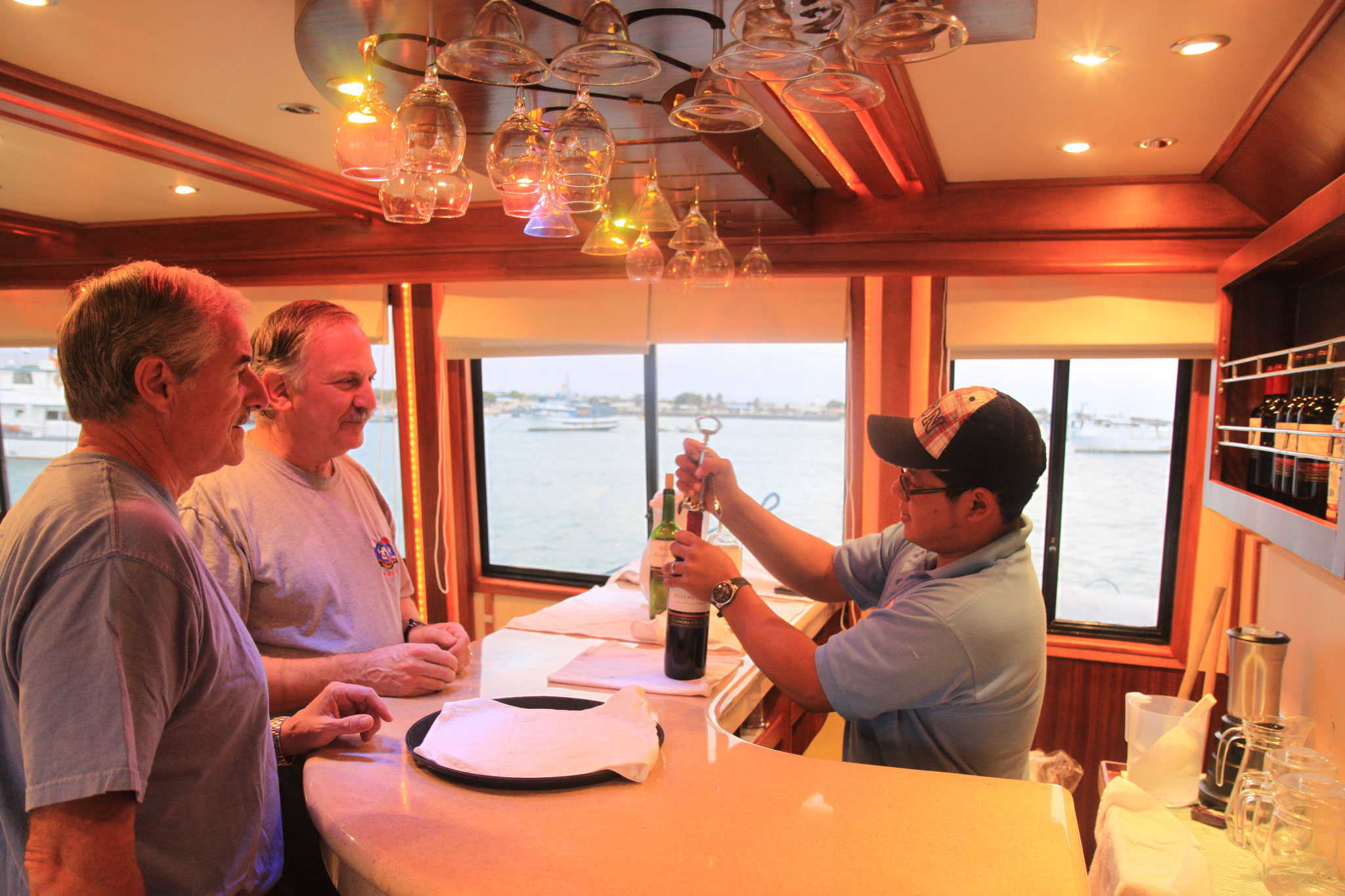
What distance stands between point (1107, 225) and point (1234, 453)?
1.43 meters

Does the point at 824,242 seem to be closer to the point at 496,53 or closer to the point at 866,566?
the point at 866,566

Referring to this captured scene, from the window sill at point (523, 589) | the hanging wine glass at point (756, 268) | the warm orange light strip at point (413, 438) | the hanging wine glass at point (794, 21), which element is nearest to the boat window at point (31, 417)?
the warm orange light strip at point (413, 438)

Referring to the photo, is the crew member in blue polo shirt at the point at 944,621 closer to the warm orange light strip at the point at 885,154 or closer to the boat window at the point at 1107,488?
the warm orange light strip at the point at 885,154

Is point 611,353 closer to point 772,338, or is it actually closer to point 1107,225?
point 772,338

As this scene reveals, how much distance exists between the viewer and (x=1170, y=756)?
2.08 metres

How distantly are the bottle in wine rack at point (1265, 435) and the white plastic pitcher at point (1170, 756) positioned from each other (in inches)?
23.5

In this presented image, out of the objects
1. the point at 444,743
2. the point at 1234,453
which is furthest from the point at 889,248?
the point at 444,743

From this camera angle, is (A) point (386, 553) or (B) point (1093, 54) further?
(B) point (1093, 54)

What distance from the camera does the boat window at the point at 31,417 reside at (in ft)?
19.6

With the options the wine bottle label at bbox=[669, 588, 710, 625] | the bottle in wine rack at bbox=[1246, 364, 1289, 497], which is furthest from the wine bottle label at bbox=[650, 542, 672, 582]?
the bottle in wine rack at bbox=[1246, 364, 1289, 497]

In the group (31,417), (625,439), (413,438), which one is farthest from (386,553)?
(31,417)

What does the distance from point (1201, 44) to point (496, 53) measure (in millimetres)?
1754

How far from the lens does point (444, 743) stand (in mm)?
1385

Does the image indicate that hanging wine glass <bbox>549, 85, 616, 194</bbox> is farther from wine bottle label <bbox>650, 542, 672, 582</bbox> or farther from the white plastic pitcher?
the white plastic pitcher
